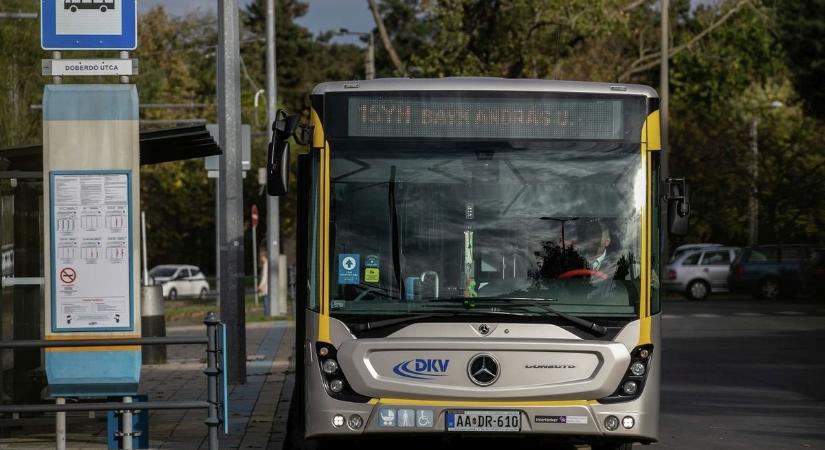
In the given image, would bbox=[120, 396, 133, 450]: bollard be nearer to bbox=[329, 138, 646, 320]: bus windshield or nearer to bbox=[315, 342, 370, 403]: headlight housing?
bbox=[315, 342, 370, 403]: headlight housing

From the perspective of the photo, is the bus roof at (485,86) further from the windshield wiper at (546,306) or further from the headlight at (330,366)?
the headlight at (330,366)

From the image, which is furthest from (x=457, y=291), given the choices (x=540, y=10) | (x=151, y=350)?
(x=540, y=10)

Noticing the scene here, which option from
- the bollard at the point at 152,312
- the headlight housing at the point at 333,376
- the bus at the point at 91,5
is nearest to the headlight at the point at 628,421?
the headlight housing at the point at 333,376

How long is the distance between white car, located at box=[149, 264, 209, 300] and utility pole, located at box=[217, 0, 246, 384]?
38.2 metres

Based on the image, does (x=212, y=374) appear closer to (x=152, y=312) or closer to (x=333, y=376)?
(x=333, y=376)

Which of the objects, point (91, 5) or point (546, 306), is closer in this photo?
point (546, 306)

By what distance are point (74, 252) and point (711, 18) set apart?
41.1 metres

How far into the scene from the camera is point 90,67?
1037 centimetres

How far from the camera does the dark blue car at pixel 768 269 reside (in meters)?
38.8

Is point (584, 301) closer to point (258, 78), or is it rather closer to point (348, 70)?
point (258, 78)

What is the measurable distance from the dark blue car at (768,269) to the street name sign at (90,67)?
30649 millimetres

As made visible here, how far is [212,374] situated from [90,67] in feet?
8.01

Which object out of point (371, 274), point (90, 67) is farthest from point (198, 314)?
point (371, 274)

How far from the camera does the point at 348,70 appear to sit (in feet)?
295
